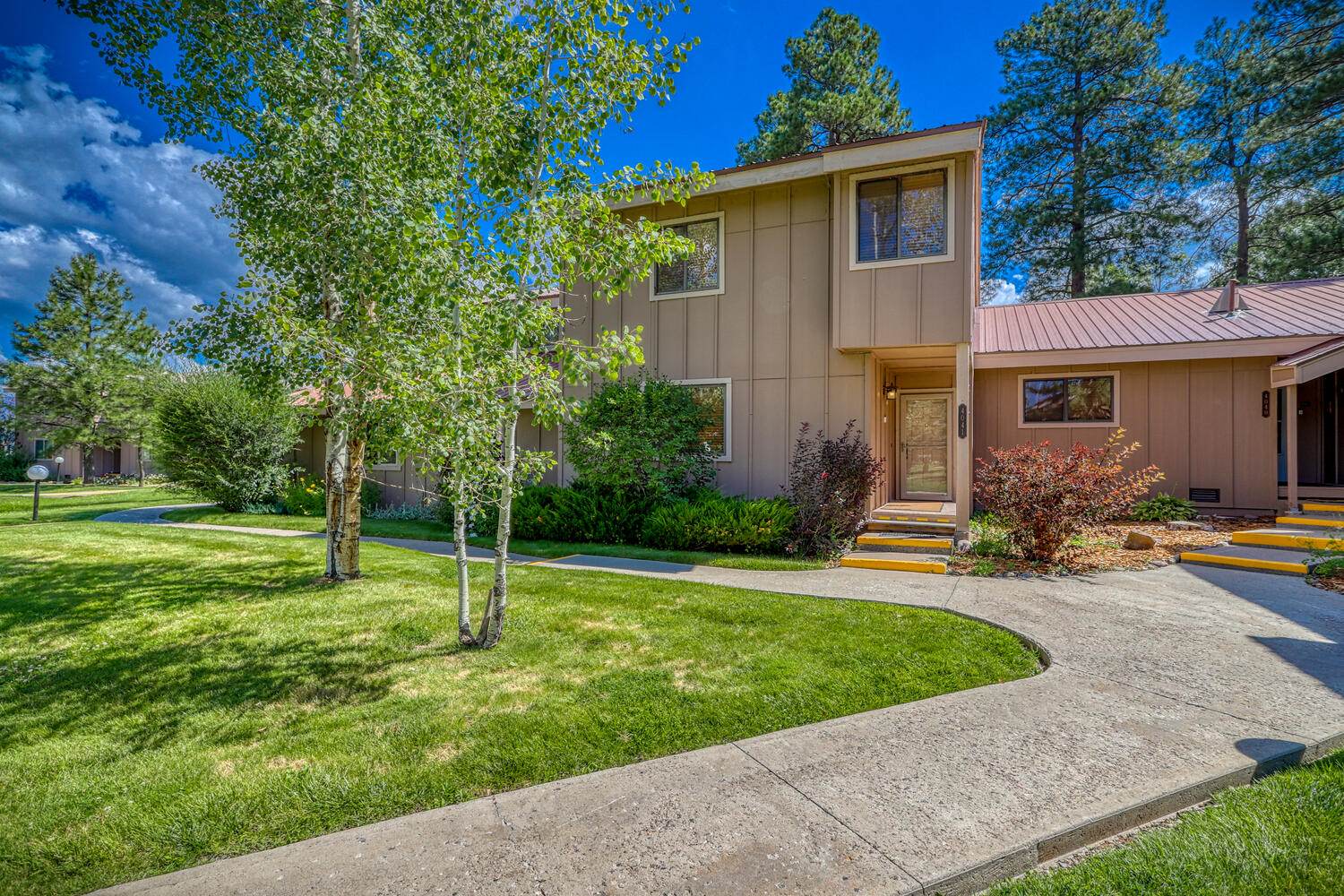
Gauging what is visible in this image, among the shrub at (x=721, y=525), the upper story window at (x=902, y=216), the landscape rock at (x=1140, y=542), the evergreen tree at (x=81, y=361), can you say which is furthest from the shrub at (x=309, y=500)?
the evergreen tree at (x=81, y=361)

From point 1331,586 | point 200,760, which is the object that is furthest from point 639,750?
point 1331,586

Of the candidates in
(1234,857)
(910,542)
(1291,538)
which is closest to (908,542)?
(910,542)

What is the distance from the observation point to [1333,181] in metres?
17.1

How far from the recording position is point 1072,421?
37.5 feet

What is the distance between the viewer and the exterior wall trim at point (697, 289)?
33.0 ft

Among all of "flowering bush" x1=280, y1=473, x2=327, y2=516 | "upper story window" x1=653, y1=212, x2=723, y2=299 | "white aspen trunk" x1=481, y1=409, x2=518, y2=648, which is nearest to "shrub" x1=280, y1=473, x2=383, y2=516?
"flowering bush" x1=280, y1=473, x2=327, y2=516

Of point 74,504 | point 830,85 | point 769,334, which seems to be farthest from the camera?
point 830,85

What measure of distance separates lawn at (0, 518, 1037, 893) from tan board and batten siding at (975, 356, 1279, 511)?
8.76 meters

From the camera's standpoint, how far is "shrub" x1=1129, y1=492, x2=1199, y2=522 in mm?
10250

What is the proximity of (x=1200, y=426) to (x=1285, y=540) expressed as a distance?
11.0ft

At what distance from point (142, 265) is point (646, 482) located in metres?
39.3

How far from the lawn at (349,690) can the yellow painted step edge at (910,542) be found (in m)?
3.05

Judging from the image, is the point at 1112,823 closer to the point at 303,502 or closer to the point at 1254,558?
the point at 1254,558

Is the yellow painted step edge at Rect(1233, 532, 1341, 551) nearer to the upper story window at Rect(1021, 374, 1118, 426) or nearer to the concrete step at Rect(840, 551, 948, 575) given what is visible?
the upper story window at Rect(1021, 374, 1118, 426)
